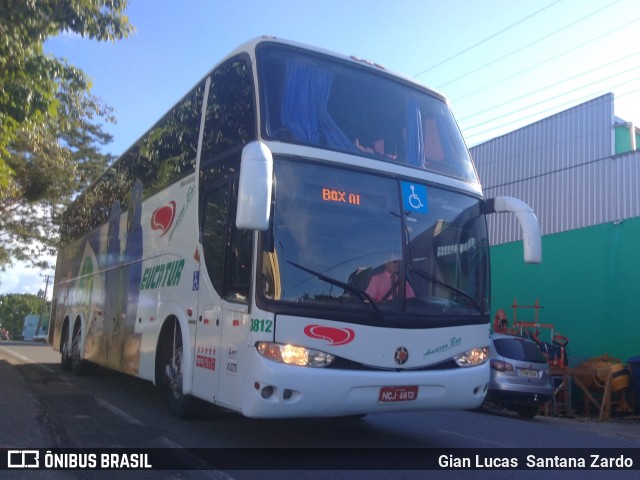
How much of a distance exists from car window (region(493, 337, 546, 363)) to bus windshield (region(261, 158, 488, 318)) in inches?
244

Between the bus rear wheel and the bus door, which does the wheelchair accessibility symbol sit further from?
the bus rear wheel

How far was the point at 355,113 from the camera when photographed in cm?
687

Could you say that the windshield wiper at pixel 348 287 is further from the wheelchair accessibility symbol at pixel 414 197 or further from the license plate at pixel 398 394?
the wheelchair accessibility symbol at pixel 414 197

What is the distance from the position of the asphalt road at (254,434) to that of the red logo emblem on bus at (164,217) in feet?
8.01

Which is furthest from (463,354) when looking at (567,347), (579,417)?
(567,347)

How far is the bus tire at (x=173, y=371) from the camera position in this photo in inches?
299

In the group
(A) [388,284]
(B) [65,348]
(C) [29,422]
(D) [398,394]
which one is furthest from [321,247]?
(B) [65,348]

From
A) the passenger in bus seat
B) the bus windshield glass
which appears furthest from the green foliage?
the passenger in bus seat

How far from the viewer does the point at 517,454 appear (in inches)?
290

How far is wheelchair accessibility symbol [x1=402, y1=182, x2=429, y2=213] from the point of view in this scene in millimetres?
6582

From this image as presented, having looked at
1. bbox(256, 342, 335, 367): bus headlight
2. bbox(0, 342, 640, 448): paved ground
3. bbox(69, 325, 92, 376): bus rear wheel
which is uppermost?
bbox(256, 342, 335, 367): bus headlight

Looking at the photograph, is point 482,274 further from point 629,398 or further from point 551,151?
point 551,151

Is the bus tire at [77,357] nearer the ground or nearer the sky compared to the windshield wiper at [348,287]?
nearer the ground

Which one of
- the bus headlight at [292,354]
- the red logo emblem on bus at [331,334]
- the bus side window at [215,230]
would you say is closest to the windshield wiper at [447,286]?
the red logo emblem on bus at [331,334]
